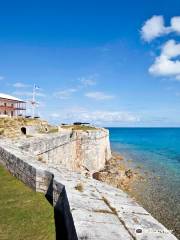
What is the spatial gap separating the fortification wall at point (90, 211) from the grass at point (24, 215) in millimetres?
215

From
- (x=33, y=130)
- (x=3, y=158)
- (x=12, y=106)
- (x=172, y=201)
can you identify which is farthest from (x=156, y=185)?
(x=12, y=106)

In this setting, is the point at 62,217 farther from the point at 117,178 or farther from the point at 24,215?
the point at 117,178

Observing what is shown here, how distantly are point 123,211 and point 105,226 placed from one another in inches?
38.7

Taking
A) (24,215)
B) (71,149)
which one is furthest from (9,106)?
(24,215)

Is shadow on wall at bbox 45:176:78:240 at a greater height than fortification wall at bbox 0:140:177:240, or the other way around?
fortification wall at bbox 0:140:177:240

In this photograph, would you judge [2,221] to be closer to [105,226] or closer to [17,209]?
[17,209]

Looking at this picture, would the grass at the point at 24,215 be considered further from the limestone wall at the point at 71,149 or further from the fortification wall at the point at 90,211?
the limestone wall at the point at 71,149

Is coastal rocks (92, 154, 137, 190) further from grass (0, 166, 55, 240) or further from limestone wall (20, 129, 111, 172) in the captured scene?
grass (0, 166, 55, 240)

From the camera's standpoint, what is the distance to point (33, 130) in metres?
31.3

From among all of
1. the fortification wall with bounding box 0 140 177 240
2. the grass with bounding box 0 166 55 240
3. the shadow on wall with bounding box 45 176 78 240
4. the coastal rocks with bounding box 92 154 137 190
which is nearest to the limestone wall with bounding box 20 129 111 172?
the coastal rocks with bounding box 92 154 137 190

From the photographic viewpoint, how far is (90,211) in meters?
5.43

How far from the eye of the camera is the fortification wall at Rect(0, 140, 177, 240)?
462cm

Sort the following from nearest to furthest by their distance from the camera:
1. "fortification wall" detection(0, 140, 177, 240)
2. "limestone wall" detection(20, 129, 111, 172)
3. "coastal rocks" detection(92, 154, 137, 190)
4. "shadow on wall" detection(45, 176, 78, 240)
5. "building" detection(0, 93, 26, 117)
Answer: "fortification wall" detection(0, 140, 177, 240)
"shadow on wall" detection(45, 176, 78, 240)
"limestone wall" detection(20, 129, 111, 172)
"coastal rocks" detection(92, 154, 137, 190)
"building" detection(0, 93, 26, 117)

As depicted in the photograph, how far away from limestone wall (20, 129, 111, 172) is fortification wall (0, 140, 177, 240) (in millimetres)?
6798
